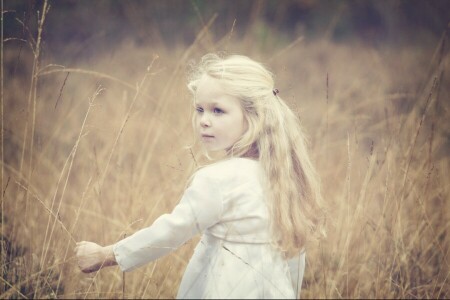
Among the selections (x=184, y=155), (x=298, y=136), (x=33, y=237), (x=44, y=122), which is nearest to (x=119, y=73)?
(x=44, y=122)

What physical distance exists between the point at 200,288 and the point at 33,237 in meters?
1.02

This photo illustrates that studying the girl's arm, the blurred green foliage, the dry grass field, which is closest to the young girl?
the girl's arm

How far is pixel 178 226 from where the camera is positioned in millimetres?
1152

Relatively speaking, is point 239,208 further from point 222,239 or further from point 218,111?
point 218,111

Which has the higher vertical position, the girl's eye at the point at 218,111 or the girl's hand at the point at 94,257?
the girl's eye at the point at 218,111

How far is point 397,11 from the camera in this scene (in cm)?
430

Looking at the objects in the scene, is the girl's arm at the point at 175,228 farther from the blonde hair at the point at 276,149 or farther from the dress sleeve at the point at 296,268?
the dress sleeve at the point at 296,268

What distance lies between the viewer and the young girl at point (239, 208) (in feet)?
3.82

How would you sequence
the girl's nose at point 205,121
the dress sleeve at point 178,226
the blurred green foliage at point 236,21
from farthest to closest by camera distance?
the blurred green foliage at point 236,21 → the girl's nose at point 205,121 → the dress sleeve at point 178,226

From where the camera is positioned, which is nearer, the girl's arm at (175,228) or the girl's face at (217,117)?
the girl's arm at (175,228)

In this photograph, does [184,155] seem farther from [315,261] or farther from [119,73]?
[119,73]

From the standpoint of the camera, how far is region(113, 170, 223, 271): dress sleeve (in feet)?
3.79

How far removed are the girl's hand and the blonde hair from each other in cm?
39

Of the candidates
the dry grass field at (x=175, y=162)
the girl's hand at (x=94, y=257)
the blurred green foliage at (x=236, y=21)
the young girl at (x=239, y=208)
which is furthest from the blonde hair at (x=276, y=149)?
the blurred green foliage at (x=236, y=21)
